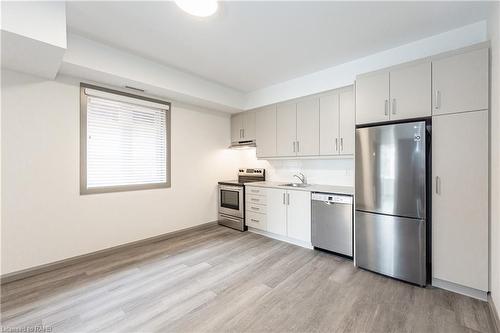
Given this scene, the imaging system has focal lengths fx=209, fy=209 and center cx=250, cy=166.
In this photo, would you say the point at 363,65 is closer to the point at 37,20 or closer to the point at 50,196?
the point at 37,20

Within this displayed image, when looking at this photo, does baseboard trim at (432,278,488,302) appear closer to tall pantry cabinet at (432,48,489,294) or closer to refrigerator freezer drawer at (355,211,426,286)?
tall pantry cabinet at (432,48,489,294)

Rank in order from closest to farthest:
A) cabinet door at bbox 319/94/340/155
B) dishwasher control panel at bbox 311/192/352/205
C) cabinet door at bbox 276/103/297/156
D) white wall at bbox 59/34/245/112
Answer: white wall at bbox 59/34/245/112 < dishwasher control panel at bbox 311/192/352/205 < cabinet door at bbox 319/94/340/155 < cabinet door at bbox 276/103/297/156

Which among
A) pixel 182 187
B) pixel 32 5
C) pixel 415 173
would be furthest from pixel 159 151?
pixel 415 173

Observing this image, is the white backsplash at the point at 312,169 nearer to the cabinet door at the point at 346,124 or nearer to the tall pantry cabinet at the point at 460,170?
the cabinet door at the point at 346,124

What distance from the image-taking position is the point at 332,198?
9.42ft

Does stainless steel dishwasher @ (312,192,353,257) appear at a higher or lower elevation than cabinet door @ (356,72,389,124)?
lower

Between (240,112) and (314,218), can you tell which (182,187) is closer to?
(240,112)

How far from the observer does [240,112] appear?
450 cm

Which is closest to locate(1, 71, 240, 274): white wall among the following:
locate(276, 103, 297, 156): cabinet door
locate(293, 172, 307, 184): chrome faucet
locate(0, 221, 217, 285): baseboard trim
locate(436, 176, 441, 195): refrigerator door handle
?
locate(0, 221, 217, 285): baseboard trim

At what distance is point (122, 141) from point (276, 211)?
8.66 feet

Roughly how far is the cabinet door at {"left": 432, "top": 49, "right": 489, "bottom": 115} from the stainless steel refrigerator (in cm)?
29

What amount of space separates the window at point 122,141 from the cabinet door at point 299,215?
7.03ft

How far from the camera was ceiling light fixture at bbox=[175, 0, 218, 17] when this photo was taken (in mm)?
1785

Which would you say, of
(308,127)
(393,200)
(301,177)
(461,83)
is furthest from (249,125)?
(461,83)
